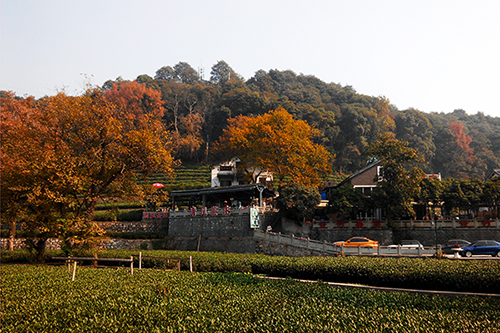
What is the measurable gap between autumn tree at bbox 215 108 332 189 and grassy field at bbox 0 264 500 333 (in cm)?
2612

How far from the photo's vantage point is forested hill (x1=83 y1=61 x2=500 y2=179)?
66.0 meters

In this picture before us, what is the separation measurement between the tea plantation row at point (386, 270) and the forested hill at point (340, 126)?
44.1m

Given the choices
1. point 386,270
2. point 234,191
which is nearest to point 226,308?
point 386,270

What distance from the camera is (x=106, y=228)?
3519 centimetres

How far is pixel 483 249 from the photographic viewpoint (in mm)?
24094

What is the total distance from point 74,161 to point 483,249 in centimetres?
2696

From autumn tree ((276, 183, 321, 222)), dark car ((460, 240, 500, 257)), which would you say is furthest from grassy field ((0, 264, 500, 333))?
autumn tree ((276, 183, 321, 222))

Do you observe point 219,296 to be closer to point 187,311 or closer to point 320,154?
point 187,311

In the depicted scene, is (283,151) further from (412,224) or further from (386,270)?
(386,270)

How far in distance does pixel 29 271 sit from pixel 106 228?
18.2 metres

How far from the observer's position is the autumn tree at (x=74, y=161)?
67.3ft

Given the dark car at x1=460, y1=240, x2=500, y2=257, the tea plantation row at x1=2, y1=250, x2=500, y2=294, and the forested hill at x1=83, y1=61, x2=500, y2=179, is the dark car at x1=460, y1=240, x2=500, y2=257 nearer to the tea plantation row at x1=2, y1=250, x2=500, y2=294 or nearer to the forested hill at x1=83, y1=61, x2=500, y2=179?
the tea plantation row at x1=2, y1=250, x2=500, y2=294

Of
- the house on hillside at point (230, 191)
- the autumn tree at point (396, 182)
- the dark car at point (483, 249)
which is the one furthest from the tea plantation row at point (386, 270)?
the autumn tree at point (396, 182)

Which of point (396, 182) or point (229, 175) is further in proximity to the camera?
point (229, 175)
